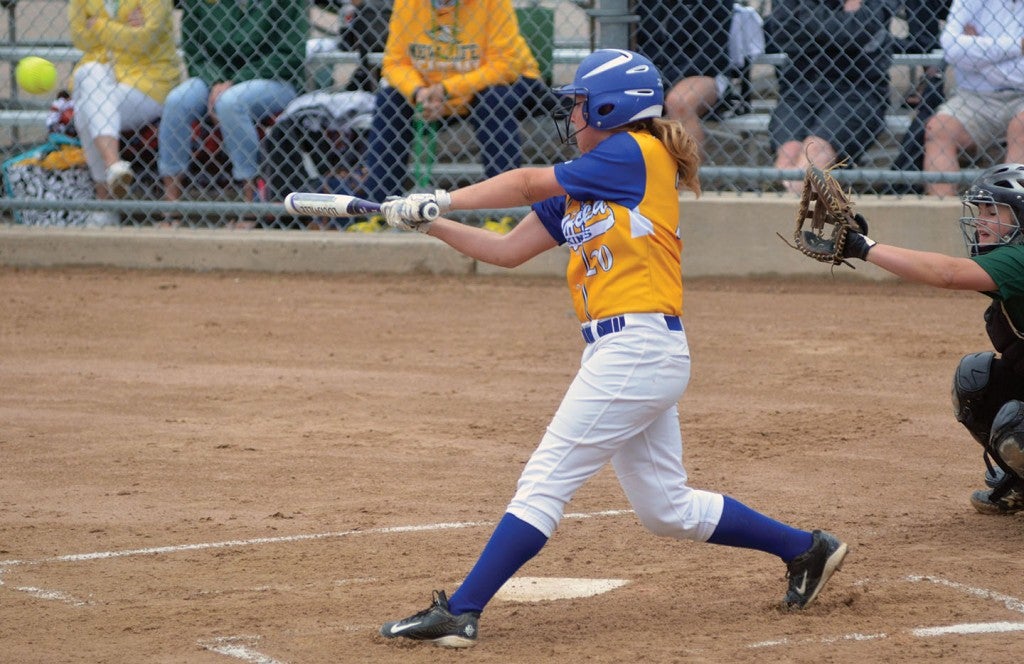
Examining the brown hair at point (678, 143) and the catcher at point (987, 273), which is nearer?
the brown hair at point (678, 143)

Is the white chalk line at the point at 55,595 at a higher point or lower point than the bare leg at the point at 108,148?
lower

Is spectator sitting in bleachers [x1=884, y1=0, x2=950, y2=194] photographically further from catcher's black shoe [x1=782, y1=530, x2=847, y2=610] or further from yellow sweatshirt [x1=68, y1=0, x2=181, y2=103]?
catcher's black shoe [x1=782, y1=530, x2=847, y2=610]

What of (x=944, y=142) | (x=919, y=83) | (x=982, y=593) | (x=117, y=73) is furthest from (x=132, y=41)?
(x=982, y=593)

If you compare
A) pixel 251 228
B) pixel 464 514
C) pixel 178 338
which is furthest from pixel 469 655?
pixel 251 228

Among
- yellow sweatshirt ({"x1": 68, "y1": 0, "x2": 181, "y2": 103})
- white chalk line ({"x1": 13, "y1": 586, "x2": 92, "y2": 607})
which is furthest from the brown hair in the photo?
yellow sweatshirt ({"x1": 68, "y1": 0, "x2": 181, "y2": 103})

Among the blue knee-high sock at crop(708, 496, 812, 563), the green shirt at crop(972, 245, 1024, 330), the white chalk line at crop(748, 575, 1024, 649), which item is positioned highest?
the green shirt at crop(972, 245, 1024, 330)

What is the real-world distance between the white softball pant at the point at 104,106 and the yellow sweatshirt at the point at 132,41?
7cm

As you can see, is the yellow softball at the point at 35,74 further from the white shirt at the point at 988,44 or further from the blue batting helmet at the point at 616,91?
the blue batting helmet at the point at 616,91

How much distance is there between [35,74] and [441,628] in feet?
26.0

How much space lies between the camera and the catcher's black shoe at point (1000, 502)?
4848 millimetres

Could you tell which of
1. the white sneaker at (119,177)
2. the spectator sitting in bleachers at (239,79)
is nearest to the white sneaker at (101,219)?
the white sneaker at (119,177)

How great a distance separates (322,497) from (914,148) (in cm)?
519

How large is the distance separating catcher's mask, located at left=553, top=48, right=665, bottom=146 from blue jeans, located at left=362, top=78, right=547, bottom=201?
4901 millimetres

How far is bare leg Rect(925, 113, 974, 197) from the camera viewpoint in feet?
28.0
